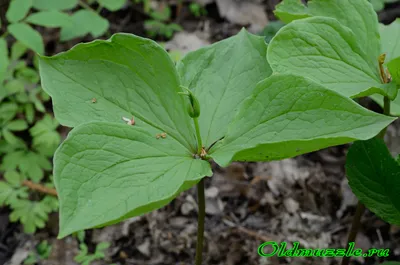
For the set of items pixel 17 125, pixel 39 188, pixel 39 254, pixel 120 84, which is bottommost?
pixel 39 254

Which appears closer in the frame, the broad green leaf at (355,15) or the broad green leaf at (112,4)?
the broad green leaf at (355,15)

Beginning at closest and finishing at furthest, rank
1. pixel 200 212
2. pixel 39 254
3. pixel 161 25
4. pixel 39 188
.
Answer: pixel 200 212 < pixel 39 254 < pixel 39 188 < pixel 161 25

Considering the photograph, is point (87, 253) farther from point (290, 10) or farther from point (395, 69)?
point (395, 69)

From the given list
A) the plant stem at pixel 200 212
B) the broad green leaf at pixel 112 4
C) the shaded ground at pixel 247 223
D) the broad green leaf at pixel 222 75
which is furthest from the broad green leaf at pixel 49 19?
the plant stem at pixel 200 212

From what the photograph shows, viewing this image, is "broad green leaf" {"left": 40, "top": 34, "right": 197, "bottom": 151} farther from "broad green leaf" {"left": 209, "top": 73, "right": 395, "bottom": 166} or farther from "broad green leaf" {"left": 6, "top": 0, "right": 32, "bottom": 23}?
"broad green leaf" {"left": 6, "top": 0, "right": 32, "bottom": 23}

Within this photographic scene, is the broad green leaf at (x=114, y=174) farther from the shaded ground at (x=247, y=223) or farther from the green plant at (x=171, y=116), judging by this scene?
the shaded ground at (x=247, y=223)

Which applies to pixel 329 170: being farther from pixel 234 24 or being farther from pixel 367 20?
pixel 234 24

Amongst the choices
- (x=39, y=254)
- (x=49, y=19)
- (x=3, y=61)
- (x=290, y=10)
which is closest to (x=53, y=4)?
(x=49, y=19)
